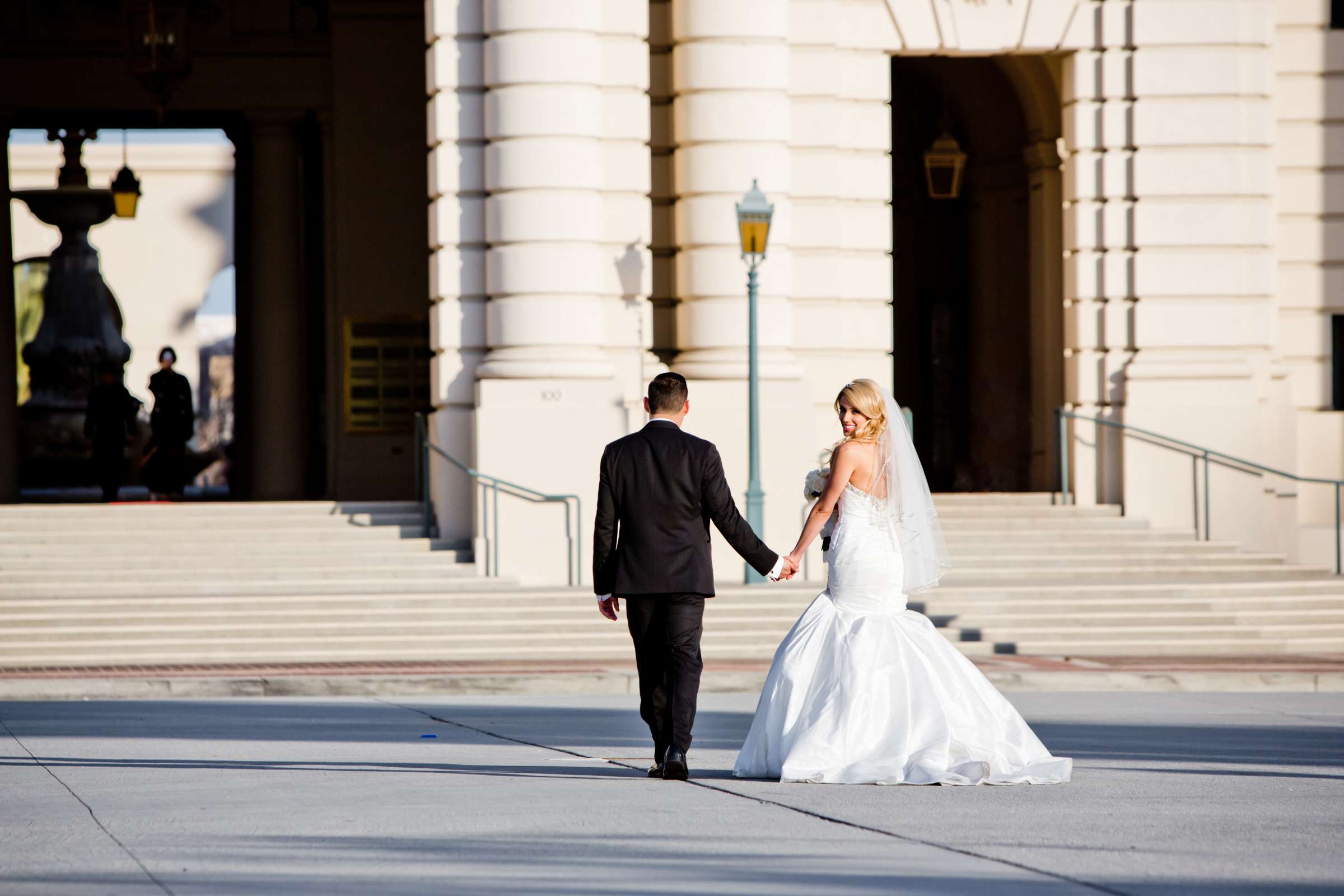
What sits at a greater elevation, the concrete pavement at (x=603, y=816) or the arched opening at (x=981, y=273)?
the arched opening at (x=981, y=273)

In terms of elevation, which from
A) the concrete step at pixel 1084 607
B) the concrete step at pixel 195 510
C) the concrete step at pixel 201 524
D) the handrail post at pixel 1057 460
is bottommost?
the concrete step at pixel 1084 607

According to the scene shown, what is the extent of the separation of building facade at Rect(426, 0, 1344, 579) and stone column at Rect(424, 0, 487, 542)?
3 centimetres

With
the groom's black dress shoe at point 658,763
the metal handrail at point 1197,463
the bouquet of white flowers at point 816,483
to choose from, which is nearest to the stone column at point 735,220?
the metal handrail at point 1197,463

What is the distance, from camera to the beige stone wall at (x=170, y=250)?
174 feet

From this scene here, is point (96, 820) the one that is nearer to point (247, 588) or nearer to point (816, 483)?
point (816, 483)

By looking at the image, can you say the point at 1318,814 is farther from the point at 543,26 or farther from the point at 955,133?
the point at 955,133

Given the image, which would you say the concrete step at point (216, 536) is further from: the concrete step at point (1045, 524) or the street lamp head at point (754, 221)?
the concrete step at point (1045, 524)

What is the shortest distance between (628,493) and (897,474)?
1365 millimetres

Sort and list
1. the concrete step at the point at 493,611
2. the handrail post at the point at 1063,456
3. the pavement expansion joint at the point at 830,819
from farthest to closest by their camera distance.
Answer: the handrail post at the point at 1063,456
the concrete step at the point at 493,611
the pavement expansion joint at the point at 830,819

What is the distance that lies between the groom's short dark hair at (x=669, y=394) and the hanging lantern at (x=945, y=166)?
16401mm

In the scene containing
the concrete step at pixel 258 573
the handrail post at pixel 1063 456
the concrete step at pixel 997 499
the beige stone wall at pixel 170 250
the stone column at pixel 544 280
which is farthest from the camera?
the beige stone wall at pixel 170 250

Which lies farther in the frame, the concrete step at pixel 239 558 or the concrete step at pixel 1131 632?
the concrete step at pixel 239 558

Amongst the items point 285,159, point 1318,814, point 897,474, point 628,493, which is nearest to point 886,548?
point 897,474

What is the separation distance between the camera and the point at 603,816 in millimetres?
8148
